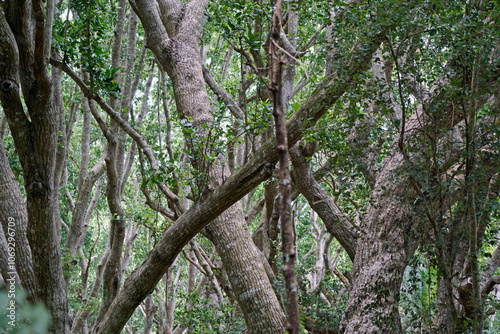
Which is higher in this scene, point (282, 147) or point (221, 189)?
point (221, 189)

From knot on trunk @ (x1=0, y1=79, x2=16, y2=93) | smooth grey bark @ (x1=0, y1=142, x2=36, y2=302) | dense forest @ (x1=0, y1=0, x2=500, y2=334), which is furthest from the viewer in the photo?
smooth grey bark @ (x1=0, y1=142, x2=36, y2=302)

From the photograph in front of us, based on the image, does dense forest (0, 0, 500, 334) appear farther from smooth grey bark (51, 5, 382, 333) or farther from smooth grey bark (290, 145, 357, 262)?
smooth grey bark (290, 145, 357, 262)

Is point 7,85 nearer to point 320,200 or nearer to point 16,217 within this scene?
point 16,217

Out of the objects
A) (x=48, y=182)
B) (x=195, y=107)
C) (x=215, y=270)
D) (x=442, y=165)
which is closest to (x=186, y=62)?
(x=195, y=107)

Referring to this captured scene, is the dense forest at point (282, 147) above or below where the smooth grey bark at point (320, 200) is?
below

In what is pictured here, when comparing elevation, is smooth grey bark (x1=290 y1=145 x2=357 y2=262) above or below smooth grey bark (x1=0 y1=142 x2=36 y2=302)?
above

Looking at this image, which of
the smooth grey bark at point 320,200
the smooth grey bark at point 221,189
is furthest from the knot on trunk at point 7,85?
the smooth grey bark at point 320,200

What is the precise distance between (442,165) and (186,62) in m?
2.77

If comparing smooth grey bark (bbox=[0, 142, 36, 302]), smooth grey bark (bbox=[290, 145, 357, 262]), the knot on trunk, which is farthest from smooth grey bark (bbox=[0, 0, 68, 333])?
smooth grey bark (bbox=[290, 145, 357, 262])

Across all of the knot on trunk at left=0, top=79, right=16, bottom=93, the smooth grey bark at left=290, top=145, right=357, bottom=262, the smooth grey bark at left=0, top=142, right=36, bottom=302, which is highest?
the smooth grey bark at left=290, top=145, right=357, bottom=262

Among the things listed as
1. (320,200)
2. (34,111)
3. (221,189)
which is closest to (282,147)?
(221,189)

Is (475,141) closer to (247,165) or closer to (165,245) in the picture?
(247,165)

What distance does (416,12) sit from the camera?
3307mm

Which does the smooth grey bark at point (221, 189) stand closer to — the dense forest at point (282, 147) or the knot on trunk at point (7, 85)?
the dense forest at point (282, 147)
